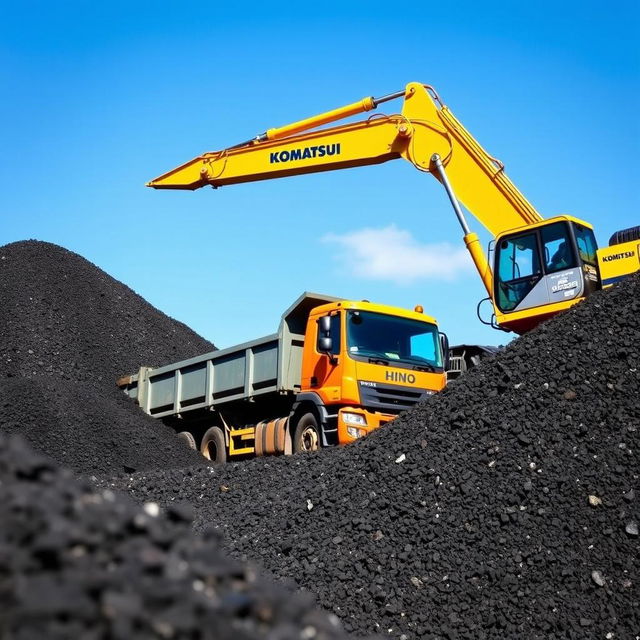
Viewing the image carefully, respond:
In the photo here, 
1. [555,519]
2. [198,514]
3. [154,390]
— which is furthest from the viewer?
[154,390]

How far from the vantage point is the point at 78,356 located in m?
21.3

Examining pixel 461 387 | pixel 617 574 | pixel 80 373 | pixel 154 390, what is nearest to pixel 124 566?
pixel 617 574

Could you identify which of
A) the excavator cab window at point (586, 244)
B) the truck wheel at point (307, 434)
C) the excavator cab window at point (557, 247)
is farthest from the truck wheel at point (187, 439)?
the excavator cab window at point (586, 244)

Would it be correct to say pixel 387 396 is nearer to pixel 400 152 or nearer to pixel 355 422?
pixel 355 422

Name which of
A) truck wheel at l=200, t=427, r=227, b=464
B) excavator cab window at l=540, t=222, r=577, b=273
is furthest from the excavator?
truck wheel at l=200, t=427, r=227, b=464

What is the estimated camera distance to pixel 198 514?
10.4m

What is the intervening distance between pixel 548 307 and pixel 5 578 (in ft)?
38.7

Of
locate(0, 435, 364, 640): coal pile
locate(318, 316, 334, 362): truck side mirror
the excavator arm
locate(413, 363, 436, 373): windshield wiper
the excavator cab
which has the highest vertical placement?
the excavator arm

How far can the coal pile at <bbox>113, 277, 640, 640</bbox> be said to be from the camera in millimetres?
7312

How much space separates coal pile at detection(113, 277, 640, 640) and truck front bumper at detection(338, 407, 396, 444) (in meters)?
1.12

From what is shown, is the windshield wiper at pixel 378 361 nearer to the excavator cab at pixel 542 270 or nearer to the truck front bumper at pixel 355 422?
the truck front bumper at pixel 355 422

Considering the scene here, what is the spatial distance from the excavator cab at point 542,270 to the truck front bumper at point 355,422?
2.78m

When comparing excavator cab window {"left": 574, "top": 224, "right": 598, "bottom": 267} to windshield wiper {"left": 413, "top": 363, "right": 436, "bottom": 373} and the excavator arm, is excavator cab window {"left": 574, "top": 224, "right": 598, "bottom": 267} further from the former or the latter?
windshield wiper {"left": 413, "top": 363, "right": 436, "bottom": 373}

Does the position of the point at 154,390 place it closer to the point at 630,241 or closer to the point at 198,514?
the point at 198,514
